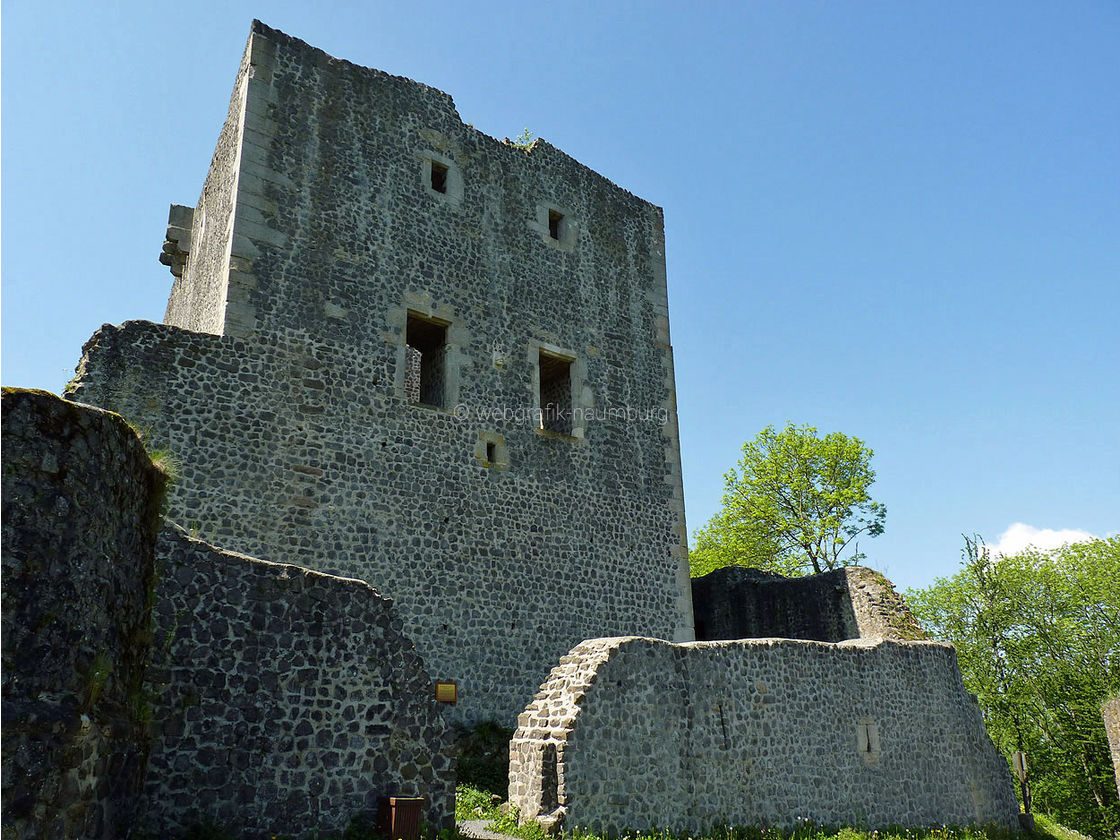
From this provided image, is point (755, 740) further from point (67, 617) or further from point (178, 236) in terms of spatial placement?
point (178, 236)

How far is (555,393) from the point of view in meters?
15.0

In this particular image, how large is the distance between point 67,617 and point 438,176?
435 inches

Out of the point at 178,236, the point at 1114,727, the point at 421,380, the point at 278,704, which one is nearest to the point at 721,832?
→ the point at 278,704

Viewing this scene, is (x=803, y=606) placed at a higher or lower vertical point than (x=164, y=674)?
higher

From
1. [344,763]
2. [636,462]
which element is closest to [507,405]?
[636,462]

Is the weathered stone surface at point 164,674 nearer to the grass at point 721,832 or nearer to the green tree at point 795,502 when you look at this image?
the grass at point 721,832

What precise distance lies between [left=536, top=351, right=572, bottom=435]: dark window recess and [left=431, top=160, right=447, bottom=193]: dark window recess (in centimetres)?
329

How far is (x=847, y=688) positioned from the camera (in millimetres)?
11547

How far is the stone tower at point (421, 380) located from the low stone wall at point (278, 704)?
12.1 feet

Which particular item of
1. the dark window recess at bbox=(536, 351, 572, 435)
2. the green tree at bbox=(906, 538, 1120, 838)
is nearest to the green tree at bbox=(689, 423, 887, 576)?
the green tree at bbox=(906, 538, 1120, 838)

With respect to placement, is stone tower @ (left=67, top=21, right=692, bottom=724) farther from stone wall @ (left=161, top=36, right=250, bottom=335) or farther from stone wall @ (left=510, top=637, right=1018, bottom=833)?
stone wall @ (left=510, top=637, right=1018, bottom=833)

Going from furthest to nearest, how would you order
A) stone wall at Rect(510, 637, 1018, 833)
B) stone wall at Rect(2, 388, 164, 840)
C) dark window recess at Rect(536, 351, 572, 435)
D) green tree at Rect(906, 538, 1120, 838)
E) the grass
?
green tree at Rect(906, 538, 1120, 838)
dark window recess at Rect(536, 351, 572, 435)
stone wall at Rect(510, 637, 1018, 833)
the grass
stone wall at Rect(2, 388, 164, 840)

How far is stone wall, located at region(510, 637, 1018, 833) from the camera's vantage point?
8.36m

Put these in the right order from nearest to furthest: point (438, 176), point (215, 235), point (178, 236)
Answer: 1. point (215, 235)
2. point (438, 176)
3. point (178, 236)
